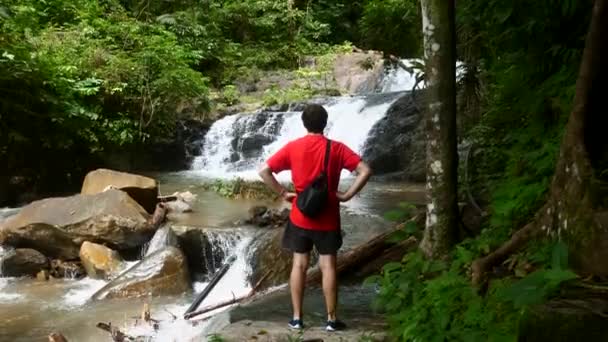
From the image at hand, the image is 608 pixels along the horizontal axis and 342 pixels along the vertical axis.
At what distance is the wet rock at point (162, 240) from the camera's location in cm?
964

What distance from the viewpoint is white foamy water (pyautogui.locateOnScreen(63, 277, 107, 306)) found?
27.8 ft

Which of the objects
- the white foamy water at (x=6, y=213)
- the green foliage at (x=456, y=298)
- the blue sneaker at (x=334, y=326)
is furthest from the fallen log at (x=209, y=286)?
the white foamy water at (x=6, y=213)

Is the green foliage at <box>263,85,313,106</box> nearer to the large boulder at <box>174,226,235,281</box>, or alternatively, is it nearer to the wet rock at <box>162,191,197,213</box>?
the wet rock at <box>162,191,197,213</box>

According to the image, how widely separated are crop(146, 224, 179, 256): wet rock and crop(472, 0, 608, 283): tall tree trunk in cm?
631

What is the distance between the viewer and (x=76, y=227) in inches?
389

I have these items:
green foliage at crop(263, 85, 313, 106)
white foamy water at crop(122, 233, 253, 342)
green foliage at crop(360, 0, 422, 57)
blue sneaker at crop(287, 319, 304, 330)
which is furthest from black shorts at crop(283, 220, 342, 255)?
green foliage at crop(263, 85, 313, 106)

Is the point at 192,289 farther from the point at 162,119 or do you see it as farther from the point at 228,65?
the point at 228,65

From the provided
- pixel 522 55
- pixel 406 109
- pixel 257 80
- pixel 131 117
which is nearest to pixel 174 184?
pixel 131 117

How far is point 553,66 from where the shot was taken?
5141 mm

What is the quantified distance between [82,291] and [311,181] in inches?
224

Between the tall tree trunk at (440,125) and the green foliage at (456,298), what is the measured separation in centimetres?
22

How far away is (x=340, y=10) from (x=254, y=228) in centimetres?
1992

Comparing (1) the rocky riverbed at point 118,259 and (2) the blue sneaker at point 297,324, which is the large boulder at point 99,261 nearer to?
(1) the rocky riverbed at point 118,259

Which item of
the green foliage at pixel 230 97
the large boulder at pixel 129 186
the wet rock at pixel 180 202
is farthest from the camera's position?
the green foliage at pixel 230 97
